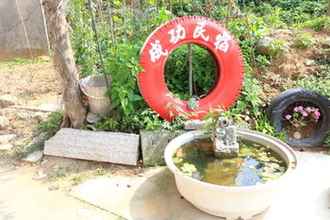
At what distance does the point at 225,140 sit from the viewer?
280 cm

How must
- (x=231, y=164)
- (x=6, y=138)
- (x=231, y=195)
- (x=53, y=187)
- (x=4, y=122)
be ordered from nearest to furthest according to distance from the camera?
(x=231, y=195)
(x=231, y=164)
(x=53, y=187)
(x=6, y=138)
(x=4, y=122)

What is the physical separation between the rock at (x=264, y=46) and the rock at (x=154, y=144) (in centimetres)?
131

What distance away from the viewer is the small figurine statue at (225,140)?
9.08 ft

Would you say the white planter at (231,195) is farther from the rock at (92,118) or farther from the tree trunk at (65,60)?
the tree trunk at (65,60)

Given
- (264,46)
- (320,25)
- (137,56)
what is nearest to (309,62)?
(264,46)

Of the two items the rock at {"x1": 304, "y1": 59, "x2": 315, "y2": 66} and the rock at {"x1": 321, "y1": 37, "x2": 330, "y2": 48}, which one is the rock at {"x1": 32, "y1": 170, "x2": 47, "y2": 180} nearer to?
the rock at {"x1": 304, "y1": 59, "x2": 315, "y2": 66}

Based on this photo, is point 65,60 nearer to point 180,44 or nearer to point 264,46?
point 180,44

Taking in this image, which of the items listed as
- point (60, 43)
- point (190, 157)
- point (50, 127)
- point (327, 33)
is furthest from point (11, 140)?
point (327, 33)

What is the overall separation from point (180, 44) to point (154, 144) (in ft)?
2.72

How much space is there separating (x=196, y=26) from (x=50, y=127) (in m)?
1.55

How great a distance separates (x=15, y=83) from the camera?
4676 mm

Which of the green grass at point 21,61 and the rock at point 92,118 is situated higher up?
the green grass at point 21,61

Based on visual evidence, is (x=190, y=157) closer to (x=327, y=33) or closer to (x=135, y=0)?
(x=135, y=0)

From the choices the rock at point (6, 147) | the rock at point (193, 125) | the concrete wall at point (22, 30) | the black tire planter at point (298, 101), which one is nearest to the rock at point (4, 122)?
the rock at point (6, 147)
